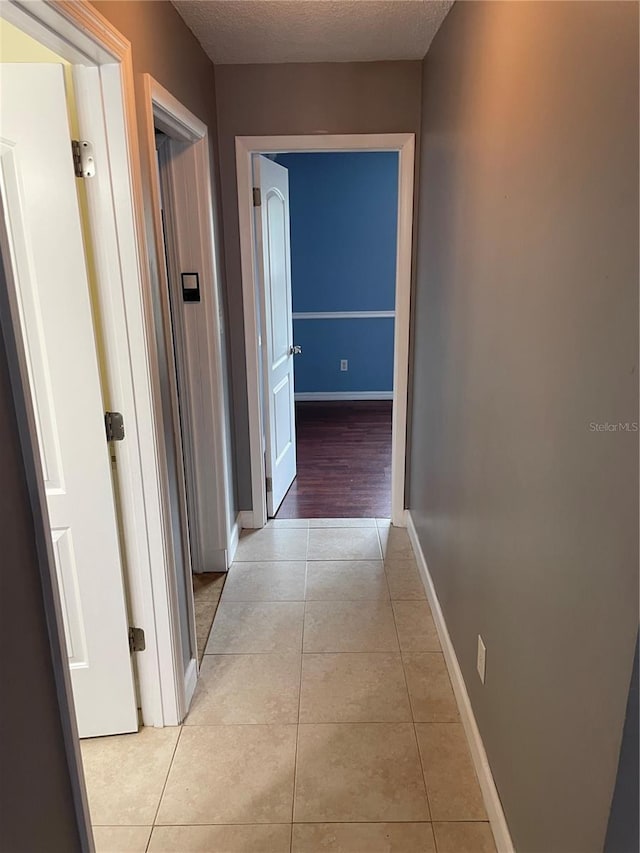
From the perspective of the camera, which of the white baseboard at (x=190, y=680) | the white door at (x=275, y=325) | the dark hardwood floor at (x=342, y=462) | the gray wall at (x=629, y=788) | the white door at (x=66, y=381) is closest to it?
the gray wall at (x=629, y=788)

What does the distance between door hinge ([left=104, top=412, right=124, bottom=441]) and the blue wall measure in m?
4.47

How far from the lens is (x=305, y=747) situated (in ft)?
6.26

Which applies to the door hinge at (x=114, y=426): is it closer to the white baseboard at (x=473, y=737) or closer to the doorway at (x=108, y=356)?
the doorway at (x=108, y=356)

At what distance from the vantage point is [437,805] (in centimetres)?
170

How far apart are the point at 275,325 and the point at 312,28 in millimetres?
1551

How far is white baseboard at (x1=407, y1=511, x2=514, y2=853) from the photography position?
1547 millimetres

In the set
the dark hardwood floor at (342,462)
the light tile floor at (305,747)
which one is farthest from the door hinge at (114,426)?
the dark hardwood floor at (342,462)

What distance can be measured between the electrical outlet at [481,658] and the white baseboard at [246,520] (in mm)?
1840

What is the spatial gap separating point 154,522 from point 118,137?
43.1 inches

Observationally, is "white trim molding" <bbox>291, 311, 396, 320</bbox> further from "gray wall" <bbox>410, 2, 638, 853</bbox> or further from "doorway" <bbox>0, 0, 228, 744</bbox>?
"doorway" <bbox>0, 0, 228, 744</bbox>

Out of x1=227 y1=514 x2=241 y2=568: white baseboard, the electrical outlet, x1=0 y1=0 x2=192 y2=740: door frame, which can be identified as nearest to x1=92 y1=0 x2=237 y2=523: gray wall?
x1=0 y1=0 x2=192 y2=740: door frame

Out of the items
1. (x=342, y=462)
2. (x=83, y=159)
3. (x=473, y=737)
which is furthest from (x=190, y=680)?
(x=342, y=462)

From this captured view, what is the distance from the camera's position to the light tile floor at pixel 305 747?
163 centimetres

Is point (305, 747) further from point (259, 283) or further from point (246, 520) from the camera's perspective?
point (259, 283)
